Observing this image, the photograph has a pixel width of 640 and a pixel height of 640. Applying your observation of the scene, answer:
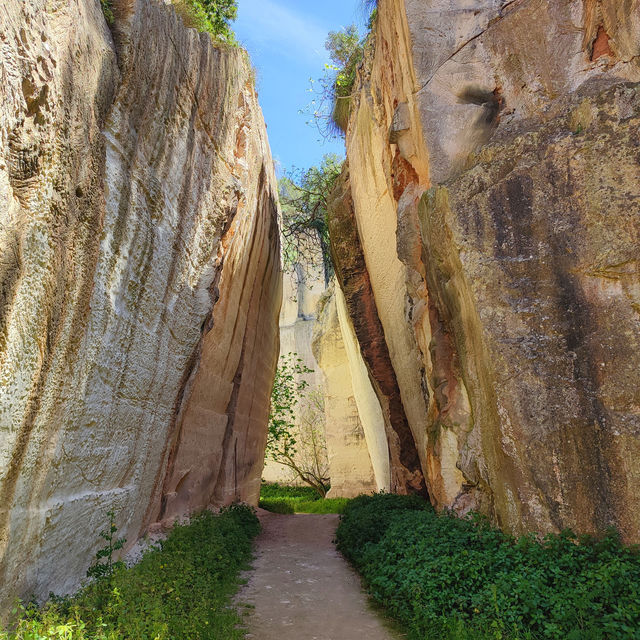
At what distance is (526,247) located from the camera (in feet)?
16.2

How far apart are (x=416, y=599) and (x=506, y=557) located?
0.81 m

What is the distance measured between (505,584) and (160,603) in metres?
2.50

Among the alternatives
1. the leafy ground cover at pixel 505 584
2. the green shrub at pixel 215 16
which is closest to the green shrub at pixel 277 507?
the leafy ground cover at pixel 505 584

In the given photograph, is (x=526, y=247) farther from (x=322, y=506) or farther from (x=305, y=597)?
(x=322, y=506)

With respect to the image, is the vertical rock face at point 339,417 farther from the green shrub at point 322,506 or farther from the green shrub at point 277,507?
the green shrub at point 277,507

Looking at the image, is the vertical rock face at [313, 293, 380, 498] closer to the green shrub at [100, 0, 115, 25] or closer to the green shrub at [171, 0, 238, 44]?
the green shrub at [171, 0, 238, 44]

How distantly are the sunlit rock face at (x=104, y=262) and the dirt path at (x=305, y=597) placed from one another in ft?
4.67

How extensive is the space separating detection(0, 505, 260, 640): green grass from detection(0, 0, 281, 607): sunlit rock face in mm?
307

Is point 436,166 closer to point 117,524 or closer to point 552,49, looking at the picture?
point 552,49

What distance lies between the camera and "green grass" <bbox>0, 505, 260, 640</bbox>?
9.99ft

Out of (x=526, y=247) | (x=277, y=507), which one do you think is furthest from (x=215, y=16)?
(x=277, y=507)

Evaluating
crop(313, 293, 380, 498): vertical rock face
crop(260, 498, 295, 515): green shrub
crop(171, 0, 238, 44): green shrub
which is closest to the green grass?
crop(171, 0, 238, 44): green shrub

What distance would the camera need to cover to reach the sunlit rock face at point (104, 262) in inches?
126

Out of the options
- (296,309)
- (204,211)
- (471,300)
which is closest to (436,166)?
(471,300)
